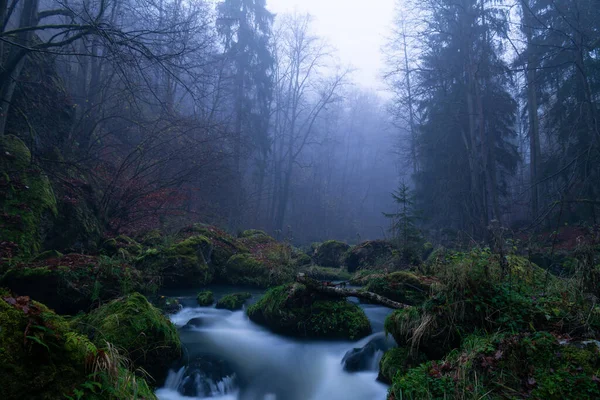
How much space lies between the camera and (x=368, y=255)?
14.4 meters

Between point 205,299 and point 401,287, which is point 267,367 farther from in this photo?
point 401,287

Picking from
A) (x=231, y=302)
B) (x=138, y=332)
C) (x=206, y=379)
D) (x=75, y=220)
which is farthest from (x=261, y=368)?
(x=75, y=220)

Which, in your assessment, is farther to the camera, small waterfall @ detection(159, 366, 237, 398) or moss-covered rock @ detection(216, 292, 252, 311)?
moss-covered rock @ detection(216, 292, 252, 311)

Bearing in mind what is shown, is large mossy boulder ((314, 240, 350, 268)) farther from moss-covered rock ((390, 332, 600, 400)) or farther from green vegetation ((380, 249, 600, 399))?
moss-covered rock ((390, 332, 600, 400))

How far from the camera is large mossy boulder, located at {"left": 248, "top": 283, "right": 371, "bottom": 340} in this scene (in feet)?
22.1

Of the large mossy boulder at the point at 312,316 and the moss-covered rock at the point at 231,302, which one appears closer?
the large mossy boulder at the point at 312,316

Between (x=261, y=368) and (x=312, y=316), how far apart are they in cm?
130

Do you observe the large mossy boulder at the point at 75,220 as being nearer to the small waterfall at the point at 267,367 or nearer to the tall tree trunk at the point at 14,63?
the tall tree trunk at the point at 14,63

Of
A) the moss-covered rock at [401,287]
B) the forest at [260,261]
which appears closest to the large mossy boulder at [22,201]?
the forest at [260,261]

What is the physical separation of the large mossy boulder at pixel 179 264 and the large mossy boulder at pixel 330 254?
6.06 metres

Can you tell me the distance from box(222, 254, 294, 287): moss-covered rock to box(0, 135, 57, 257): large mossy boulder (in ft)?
16.3

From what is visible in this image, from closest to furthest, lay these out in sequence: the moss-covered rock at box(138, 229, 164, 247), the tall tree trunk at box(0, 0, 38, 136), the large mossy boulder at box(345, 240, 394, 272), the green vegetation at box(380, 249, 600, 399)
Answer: the green vegetation at box(380, 249, 600, 399) < the tall tree trunk at box(0, 0, 38, 136) < the moss-covered rock at box(138, 229, 164, 247) < the large mossy boulder at box(345, 240, 394, 272)

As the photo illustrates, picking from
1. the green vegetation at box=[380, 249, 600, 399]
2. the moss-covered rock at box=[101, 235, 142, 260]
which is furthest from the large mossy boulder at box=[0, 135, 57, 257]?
the green vegetation at box=[380, 249, 600, 399]

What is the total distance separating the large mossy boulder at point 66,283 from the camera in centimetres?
643
